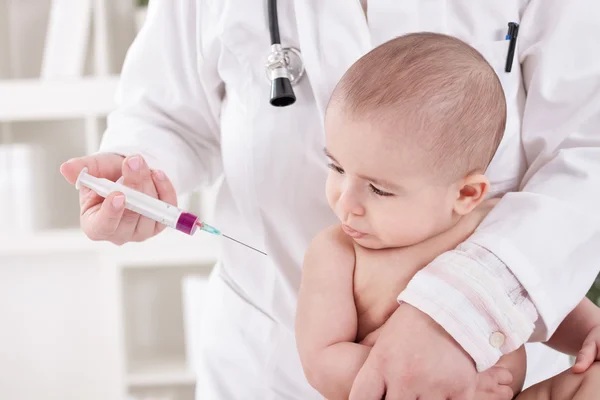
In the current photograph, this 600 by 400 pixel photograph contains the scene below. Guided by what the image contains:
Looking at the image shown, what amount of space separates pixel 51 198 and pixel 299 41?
180cm

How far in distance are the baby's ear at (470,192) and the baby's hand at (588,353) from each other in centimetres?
20

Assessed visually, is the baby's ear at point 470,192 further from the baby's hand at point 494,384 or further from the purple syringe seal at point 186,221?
the purple syringe seal at point 186,221

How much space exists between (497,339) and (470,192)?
178mm

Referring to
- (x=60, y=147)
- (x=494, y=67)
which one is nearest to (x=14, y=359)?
(x=60, y=147)

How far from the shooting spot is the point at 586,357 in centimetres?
78

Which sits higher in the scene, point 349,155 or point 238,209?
point 349,155

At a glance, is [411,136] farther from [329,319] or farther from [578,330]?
[578,330]

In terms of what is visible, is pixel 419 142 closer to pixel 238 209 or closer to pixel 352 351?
pixel 352 351

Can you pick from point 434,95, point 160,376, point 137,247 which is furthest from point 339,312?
point 160,376

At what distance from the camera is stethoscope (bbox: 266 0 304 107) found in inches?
34.8

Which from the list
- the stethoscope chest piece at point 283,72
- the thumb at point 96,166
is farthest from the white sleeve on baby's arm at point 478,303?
the thumb at point 96,166

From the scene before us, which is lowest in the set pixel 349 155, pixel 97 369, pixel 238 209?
pixel 97 369

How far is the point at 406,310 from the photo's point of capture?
74 centimetres

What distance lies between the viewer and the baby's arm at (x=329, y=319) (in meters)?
0.77
